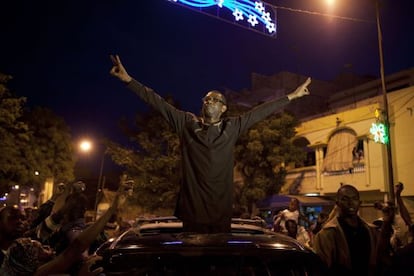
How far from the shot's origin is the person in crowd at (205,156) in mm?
3316

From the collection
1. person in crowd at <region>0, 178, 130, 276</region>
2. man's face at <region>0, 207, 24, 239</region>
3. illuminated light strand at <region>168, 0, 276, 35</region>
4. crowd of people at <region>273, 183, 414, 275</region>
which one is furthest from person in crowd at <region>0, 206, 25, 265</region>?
illuminated light strand at <region>168, 0, 276, 35</region>

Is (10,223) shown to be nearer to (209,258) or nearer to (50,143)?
(209,258)

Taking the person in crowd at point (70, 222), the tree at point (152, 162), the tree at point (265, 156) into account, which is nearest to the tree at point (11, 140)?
the tree at point (152, 162)

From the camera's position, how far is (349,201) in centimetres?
371

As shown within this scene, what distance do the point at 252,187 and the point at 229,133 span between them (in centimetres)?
2124

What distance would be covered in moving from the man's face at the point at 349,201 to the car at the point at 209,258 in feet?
3.74

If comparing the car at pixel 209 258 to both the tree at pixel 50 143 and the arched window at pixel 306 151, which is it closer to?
the arched window at pixel 306 151

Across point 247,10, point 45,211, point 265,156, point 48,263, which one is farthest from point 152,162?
point 48,263

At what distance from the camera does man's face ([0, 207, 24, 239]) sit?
3.16 m

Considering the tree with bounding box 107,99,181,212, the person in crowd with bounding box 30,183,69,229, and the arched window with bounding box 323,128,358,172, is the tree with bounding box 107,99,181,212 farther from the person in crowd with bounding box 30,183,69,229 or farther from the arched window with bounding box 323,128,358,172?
the person in crowd with bounding box 30,183,69,229

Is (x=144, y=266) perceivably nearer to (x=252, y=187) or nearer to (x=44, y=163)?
(x=252, y=187)

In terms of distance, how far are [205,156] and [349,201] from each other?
56.1 inches

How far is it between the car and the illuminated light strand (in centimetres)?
818

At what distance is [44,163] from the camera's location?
101 ft
